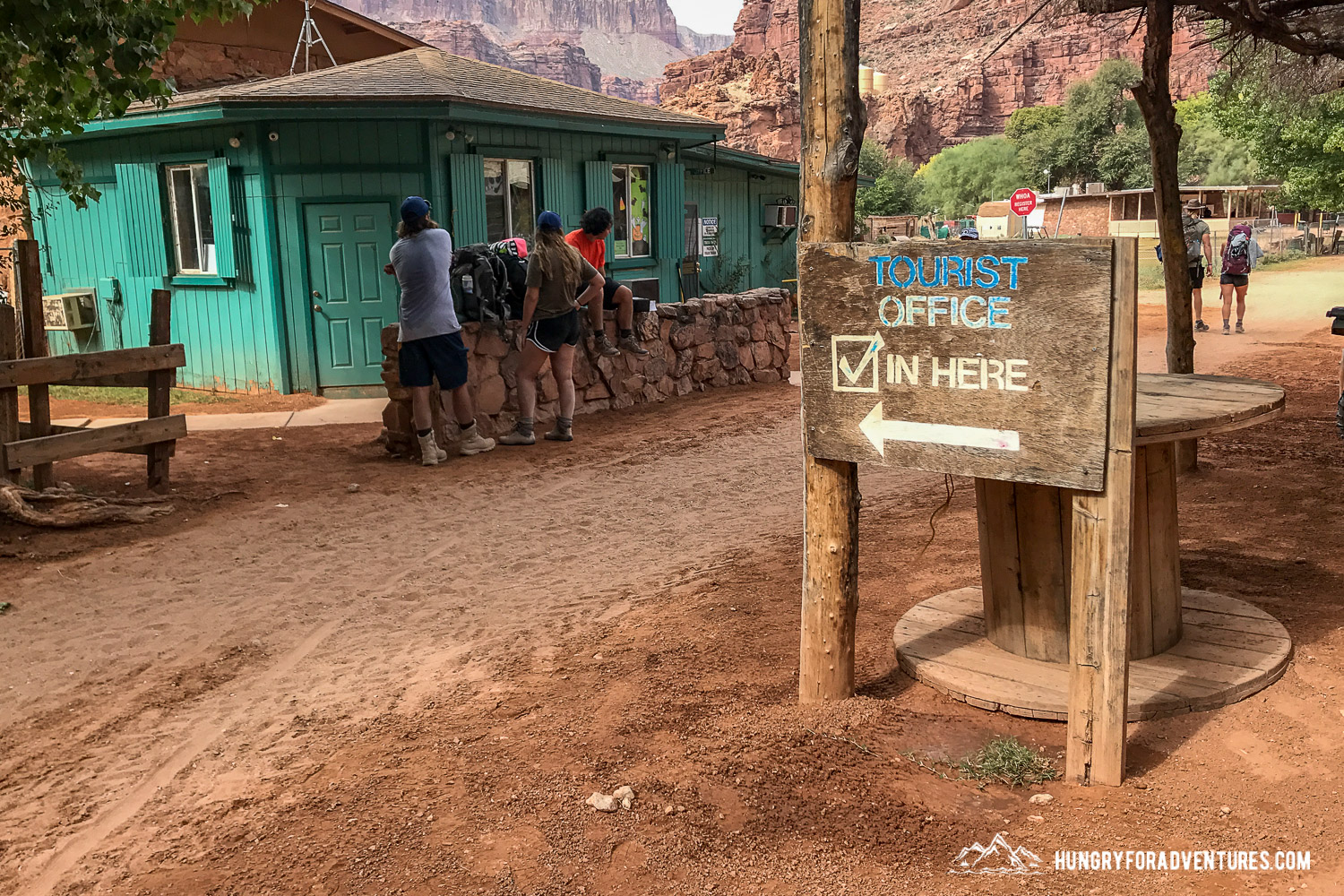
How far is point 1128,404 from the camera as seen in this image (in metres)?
3.15

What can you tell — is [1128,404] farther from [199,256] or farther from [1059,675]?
[199,256]

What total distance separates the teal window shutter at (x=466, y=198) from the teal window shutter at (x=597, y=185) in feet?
6.57

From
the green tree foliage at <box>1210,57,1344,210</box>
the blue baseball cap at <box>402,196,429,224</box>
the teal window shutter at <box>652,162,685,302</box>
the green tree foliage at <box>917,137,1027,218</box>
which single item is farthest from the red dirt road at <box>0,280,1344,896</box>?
the green tree foliage at <box>917,137,1027,218</box>

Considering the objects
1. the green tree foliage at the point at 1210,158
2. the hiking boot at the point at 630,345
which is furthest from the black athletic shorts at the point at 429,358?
the green tree foliage at the point at 1210,158

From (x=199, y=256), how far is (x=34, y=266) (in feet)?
20.8

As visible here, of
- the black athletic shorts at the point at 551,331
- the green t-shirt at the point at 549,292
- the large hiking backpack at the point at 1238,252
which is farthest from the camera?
the large hiking backpack at the point at 1238,252

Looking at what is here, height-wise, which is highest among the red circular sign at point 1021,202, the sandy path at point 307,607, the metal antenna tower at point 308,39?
the metal antenna tower at point 308,39

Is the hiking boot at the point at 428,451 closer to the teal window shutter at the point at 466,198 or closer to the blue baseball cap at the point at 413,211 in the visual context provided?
the blue baseball cap at the point at 413,211

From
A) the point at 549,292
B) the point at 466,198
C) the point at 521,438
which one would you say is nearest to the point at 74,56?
the point at 549,292

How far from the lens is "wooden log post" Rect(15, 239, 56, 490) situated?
728 centimetres

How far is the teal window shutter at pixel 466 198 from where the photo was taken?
504 inches

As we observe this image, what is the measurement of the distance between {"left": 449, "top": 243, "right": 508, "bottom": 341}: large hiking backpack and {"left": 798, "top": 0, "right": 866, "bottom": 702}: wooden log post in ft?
18.9

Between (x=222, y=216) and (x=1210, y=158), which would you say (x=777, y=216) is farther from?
(x=1210, y=158)

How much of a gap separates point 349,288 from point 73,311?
4697 millimetres
